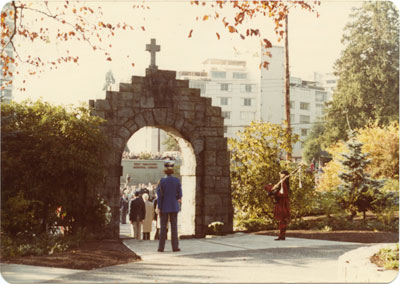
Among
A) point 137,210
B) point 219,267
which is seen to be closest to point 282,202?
point 219,267

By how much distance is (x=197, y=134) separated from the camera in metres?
12.6

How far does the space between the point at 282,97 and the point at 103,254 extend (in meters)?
44.7

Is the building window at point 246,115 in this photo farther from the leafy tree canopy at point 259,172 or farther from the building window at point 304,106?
the leafy tree canopy at point 259,172

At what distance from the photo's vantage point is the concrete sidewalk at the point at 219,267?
256 inches

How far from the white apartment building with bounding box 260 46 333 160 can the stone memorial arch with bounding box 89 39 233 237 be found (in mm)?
31828

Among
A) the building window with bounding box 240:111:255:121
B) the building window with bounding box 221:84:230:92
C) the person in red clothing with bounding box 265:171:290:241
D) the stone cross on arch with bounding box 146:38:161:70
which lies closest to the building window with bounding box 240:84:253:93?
the building window with bounding box 221:84:230:92

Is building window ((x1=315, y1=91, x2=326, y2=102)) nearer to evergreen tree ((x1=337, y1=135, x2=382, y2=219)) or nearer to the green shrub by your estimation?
evergreen tree ((x1=337, y1=135, x2=382, y2=219))

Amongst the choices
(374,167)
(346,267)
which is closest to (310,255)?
(346,267)

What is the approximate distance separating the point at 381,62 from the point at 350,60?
11.3 ft

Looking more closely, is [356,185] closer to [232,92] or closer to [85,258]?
[85,258]

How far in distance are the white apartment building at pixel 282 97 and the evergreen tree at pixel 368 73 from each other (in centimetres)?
1667

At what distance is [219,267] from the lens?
7.30 m

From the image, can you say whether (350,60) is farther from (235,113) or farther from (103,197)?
(235,113)

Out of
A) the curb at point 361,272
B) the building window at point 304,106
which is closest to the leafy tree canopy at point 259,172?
the curb at point 361,272
